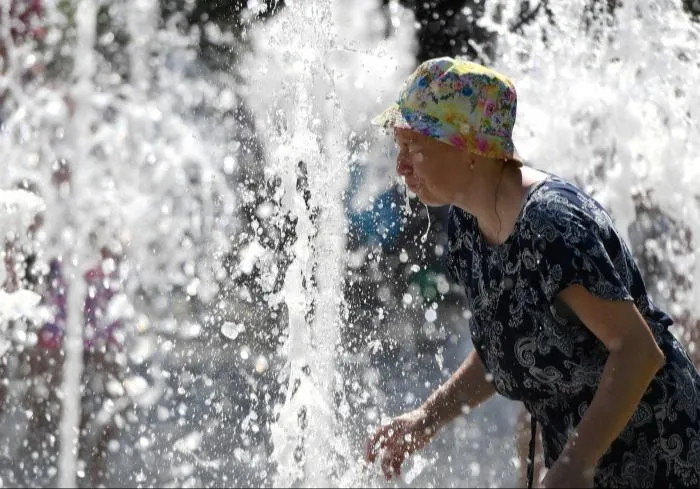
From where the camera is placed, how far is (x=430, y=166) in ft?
6.19

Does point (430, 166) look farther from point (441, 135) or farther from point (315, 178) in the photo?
point (315, 178)

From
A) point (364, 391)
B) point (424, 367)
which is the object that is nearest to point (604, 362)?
point (364, 391)

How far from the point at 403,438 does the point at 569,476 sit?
604 millimetres

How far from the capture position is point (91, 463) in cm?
464

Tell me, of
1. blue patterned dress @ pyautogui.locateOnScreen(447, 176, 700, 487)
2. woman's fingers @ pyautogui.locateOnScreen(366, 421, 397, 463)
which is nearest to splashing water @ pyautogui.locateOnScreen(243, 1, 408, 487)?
woman's fingers @ pyautogui.locateOnScreen(366, 421, 397, 463)

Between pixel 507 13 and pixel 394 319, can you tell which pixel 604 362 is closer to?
pixel 394 319

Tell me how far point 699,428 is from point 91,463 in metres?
3.29

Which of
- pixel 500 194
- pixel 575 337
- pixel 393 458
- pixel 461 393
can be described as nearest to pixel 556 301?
pixel 575 337

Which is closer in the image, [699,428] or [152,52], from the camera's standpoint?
[699,428]

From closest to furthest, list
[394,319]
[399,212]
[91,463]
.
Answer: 1. [91,463]
2. [394,319]
3. [399,212]

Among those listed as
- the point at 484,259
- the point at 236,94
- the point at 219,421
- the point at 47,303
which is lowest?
the point at 236,94

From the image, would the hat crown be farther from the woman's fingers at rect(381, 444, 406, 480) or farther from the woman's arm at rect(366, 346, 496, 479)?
the woman's fingers at rect(381, 444, 406, 480)

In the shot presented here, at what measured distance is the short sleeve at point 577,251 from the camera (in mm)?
1717

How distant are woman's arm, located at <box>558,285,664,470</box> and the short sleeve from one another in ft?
0.07
